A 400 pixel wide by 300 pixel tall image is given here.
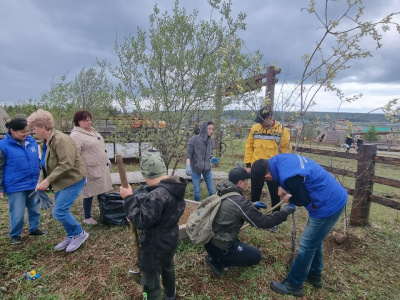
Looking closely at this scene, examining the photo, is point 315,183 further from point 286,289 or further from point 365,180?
point 365,180

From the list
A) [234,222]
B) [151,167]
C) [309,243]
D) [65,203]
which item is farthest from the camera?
[65,203]

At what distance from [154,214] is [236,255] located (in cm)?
132

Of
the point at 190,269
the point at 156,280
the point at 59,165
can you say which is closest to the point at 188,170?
the point at 190,269

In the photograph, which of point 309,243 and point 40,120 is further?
point 40,120

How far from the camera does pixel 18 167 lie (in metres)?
3.14

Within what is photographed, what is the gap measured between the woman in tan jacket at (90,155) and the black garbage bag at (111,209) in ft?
0.48

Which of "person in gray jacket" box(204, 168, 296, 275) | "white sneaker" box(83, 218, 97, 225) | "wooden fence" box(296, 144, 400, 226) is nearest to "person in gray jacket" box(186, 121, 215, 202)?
"white sneaker" box(83, 218, 97, 225)

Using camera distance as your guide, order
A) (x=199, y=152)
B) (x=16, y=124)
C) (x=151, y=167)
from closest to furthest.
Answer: (x=151, y=167), (x=16, y=124), (x=199, y=152)

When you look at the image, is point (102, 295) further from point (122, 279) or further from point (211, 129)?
point (211, 129)

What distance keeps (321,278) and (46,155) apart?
3534 mm

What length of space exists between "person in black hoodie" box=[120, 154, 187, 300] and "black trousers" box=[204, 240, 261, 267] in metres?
0.79

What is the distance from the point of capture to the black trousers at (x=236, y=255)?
8.66 feet

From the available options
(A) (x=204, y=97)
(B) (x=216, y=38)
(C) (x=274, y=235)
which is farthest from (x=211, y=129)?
(C) (x=274, y=235)

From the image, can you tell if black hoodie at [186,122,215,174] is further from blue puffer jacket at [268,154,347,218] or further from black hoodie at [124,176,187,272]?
black hoodie at [124,176,187,272]
